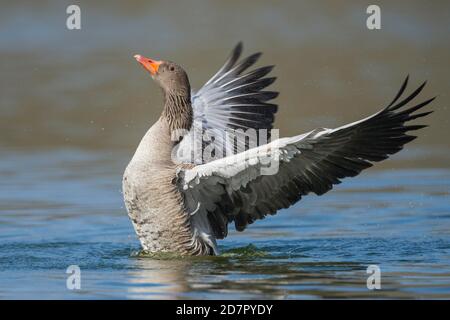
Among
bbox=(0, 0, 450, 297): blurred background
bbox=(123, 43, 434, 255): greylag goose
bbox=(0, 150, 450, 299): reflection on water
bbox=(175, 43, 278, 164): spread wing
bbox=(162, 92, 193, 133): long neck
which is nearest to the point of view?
bbox=(0, 150, 450, 299): reflection on water

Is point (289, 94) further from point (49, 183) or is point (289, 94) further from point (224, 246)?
point (224, 246)

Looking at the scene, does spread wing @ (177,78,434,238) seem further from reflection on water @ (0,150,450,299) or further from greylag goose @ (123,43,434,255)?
reflection on water @ (0,150,450,299)

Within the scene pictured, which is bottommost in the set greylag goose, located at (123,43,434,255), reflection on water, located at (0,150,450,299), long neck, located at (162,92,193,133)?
reflection on water, located at (0,150,450,299)

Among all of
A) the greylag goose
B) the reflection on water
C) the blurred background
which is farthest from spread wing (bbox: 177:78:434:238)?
the blurred background

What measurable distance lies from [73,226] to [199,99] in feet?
7.70

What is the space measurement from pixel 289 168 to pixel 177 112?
151 centimetres

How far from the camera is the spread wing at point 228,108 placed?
40.6 ft

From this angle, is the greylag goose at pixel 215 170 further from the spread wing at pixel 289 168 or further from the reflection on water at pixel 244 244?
the reflection on water at pixel 244 244

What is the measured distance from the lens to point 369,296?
923cm

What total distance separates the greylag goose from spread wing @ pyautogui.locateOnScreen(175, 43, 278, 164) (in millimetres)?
27

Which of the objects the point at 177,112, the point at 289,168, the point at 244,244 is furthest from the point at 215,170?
the point at 244,244

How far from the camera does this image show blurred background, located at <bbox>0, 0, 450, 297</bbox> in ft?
55.0

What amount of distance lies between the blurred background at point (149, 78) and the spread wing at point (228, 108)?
2434 millimetres

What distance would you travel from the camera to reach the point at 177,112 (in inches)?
453
